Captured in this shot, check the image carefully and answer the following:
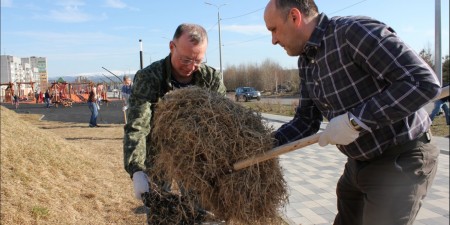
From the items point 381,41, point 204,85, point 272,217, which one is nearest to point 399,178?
point 381,41

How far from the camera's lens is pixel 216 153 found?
217 cm

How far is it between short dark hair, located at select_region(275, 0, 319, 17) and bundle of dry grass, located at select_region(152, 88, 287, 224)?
0.63 m

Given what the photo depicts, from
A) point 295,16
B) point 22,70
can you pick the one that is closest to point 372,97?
point 295,16

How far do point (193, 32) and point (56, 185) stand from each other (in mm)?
3313

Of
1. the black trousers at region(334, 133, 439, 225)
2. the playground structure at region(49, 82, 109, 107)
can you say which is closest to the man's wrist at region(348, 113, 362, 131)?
the black trousers at region(334, 133, 439, 225)

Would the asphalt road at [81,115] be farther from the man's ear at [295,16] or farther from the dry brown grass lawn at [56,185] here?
the man's ear at [295,16]

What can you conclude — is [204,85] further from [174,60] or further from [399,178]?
[399,178]

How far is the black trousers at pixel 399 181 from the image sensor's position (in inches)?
72.2

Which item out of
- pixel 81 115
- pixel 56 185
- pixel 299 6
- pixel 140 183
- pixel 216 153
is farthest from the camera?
pixel 81 115

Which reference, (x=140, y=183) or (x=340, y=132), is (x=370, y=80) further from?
(x=140, y=183)

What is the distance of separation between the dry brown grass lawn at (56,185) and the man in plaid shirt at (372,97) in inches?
117

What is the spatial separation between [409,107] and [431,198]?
12.2 ft

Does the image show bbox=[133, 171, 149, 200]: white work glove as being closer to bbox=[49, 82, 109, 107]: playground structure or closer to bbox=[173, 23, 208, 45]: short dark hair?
bbox=[173, 23, 208, 45]: short dark hair

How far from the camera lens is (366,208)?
1.94 m
